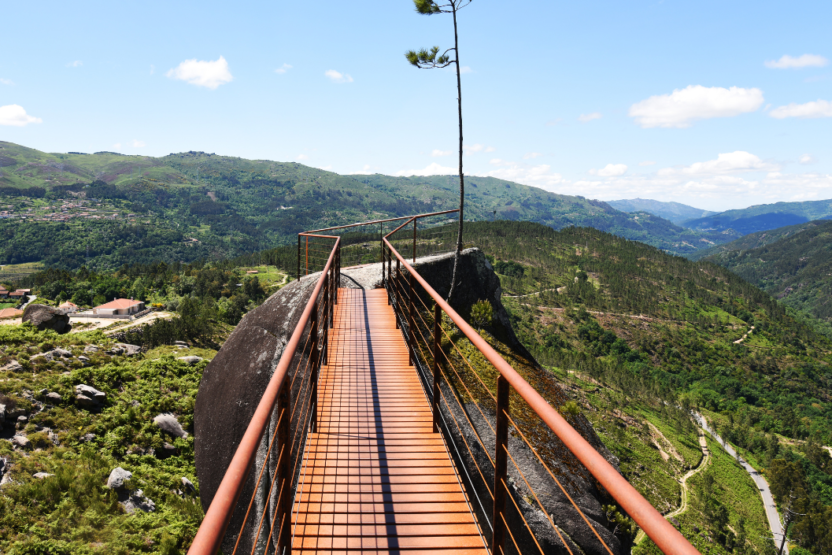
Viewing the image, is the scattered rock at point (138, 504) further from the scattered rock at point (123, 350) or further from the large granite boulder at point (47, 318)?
the large granite boulder at point (47, 318)

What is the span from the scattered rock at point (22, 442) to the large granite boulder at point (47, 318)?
19798 millimetres

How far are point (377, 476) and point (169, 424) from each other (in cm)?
1414

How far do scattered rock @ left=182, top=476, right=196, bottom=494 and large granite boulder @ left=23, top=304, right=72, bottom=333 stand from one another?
21917 millimetres

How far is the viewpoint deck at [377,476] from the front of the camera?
9.32ft

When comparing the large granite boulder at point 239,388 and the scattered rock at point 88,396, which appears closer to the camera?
the large granite boulder at point 239,388

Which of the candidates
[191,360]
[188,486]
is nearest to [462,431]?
[188,486]

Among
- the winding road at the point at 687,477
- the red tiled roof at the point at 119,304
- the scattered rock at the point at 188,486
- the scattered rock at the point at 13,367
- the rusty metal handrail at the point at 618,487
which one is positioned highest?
the rusty metal handrail at the point at 618,487

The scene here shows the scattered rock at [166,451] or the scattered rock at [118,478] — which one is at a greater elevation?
the scattered rock at [118,478]

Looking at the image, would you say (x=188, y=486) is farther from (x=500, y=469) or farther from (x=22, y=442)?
(x=500, y=469)

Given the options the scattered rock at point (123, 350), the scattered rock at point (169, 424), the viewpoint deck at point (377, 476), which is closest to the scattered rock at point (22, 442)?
the scattered rock at point (169, 424)

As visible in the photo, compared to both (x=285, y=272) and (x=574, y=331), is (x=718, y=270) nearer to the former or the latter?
(x=574, y=331)

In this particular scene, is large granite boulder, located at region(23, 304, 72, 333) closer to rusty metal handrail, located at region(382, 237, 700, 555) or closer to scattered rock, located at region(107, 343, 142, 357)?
scattered rock, located at region(107, 343, 142, 357)

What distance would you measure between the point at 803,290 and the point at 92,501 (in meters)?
267

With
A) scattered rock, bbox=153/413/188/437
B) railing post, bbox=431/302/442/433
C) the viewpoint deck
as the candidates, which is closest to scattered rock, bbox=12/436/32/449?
scattered rock, bbox=153/413/188/437
